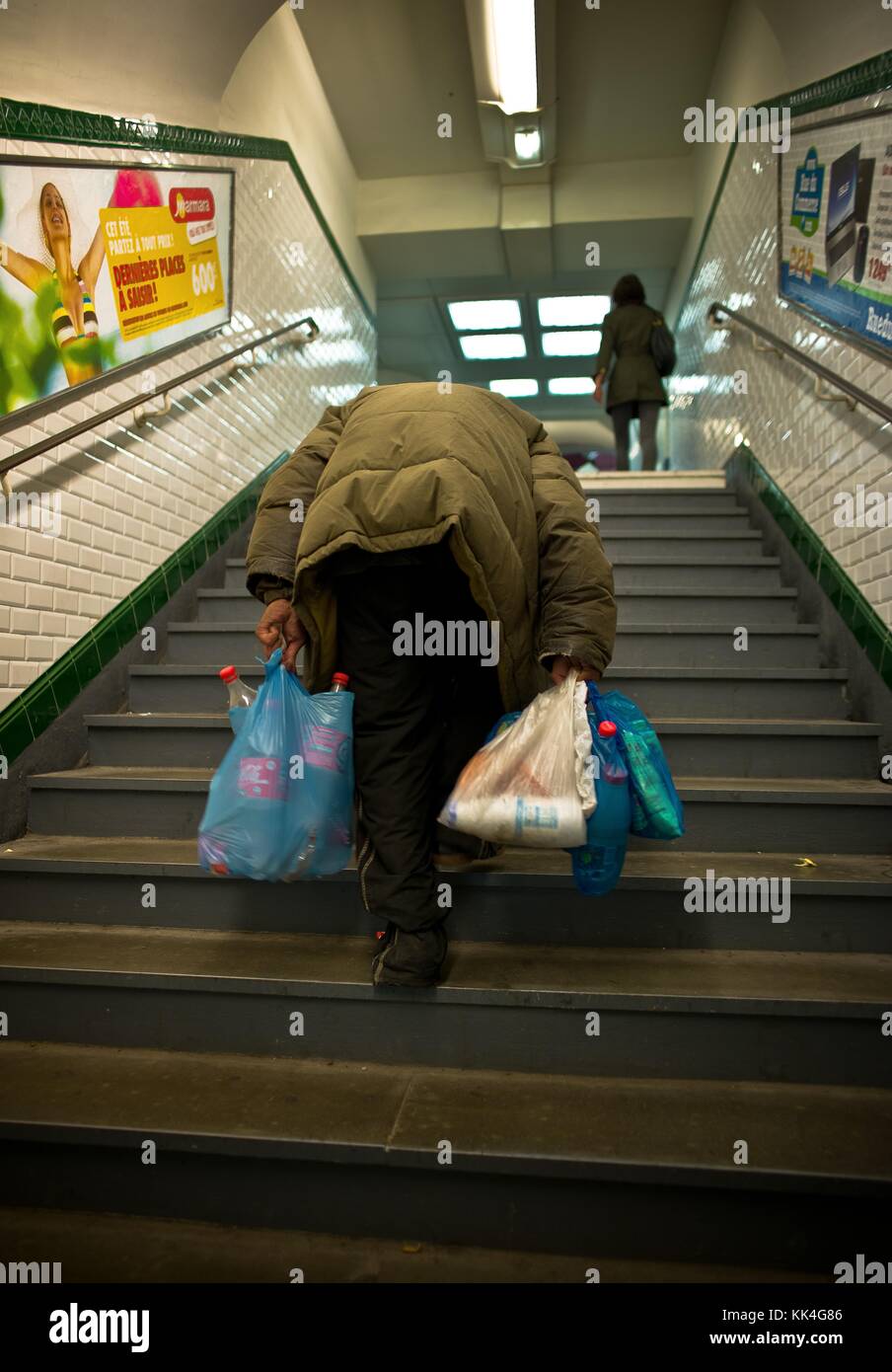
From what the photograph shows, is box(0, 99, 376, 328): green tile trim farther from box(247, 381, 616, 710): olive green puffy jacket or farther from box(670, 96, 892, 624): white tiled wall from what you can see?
box(670, 96, 892, 624): white tiled wall

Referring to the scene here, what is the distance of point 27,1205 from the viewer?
1.50m

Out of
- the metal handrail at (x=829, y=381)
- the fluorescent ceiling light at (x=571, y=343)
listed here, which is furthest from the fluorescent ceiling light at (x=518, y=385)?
the metal handrail at (x=829, y=381)

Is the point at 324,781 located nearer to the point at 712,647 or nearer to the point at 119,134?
the point at 712,647

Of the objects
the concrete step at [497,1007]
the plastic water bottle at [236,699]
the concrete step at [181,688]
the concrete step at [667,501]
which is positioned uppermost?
the concrete step at [667,501]

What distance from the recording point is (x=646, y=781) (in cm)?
153

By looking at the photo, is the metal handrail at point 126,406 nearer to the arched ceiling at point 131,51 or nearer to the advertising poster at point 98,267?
the advertising poster at point 98,267

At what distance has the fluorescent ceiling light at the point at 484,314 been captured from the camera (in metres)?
7.80

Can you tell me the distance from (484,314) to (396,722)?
24.3ft

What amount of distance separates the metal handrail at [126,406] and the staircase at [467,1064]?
3.03 feet

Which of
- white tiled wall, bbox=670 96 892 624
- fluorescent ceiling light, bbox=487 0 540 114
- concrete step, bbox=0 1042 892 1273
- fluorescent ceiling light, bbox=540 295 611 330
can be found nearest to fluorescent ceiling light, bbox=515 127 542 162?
fluorescent ceiling light, bbox=487 0 540 114

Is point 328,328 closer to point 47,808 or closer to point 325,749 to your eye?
point 47,808

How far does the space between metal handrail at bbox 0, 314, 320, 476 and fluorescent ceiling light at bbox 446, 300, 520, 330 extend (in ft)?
12.0

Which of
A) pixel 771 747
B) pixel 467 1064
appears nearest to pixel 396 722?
pixel 467 1064
